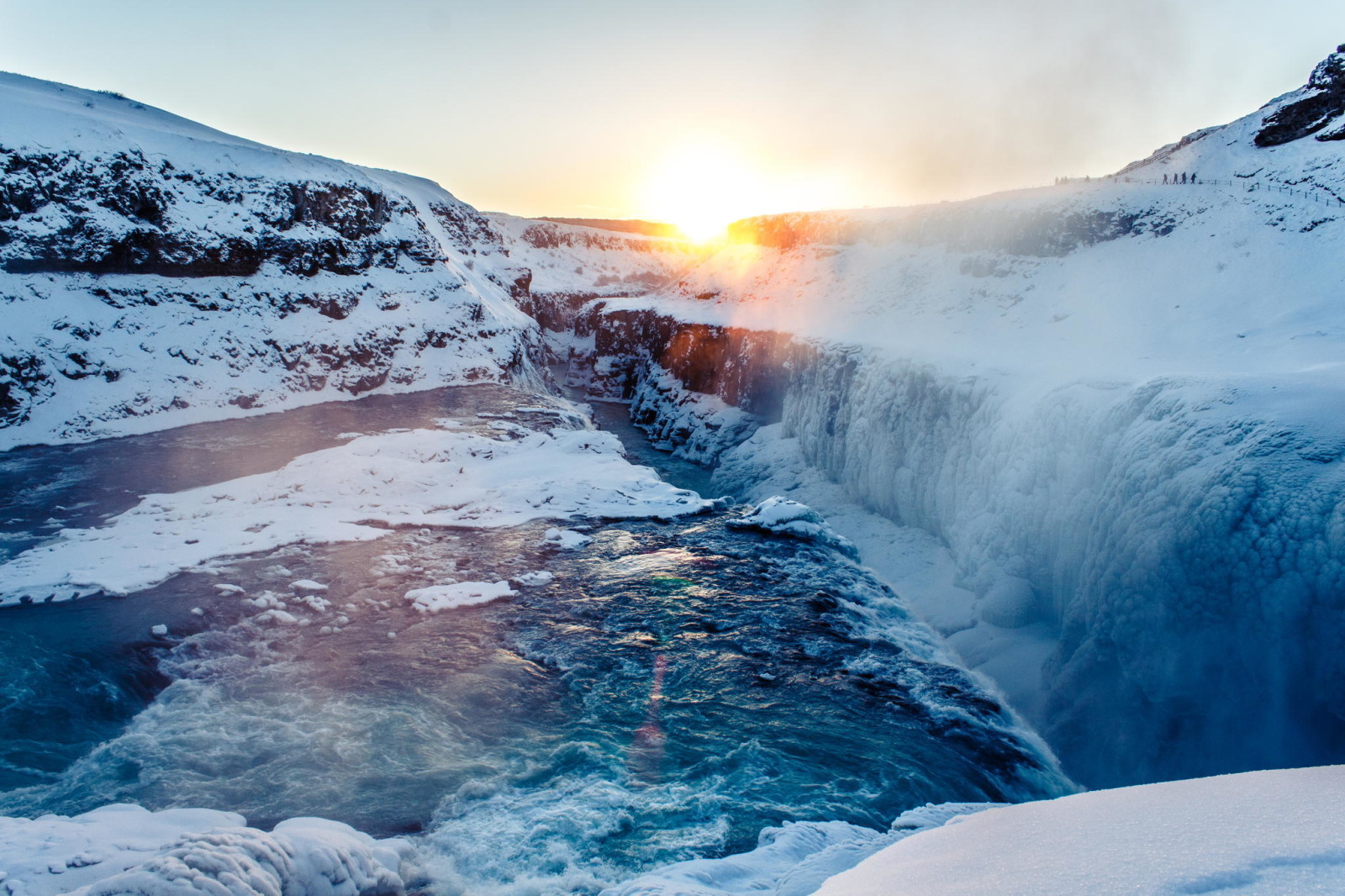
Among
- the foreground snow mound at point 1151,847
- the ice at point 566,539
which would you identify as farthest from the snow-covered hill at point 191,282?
the foreground snow mound at point 1151,847

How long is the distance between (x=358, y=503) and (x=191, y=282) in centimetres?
1895

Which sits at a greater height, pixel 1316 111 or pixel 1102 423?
pixel 1316 111

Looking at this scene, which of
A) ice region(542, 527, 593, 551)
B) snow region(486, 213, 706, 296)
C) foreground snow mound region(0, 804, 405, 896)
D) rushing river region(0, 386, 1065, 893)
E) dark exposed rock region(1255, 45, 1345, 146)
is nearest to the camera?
foreground snow mound region(0, 804, 405, 896)

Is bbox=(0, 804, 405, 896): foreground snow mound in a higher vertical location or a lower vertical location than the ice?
higher

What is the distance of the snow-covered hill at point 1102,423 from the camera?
28.8ft

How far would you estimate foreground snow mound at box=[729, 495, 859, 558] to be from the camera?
16.5 m

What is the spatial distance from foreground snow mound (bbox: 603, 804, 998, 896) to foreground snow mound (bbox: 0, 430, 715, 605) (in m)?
11.1

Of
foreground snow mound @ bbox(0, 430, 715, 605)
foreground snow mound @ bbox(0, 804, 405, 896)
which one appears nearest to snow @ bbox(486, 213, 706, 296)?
foreground snow mound @ bbox(0, 430, 715, 605)

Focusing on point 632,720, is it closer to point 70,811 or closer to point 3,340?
point 70,811

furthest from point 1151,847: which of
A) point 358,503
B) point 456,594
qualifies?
point 358,503

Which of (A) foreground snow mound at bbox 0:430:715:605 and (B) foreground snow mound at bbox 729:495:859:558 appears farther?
(B) foreground snow mound at bbox 729:495:859:558

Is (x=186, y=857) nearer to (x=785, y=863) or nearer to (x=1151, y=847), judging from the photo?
(x=785, y=863)

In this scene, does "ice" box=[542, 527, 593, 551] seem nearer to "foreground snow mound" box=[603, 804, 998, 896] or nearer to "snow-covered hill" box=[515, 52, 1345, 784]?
"snow-covered hill" box=[515, 52, 1345, 784]

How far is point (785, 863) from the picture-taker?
6332 millimetres
